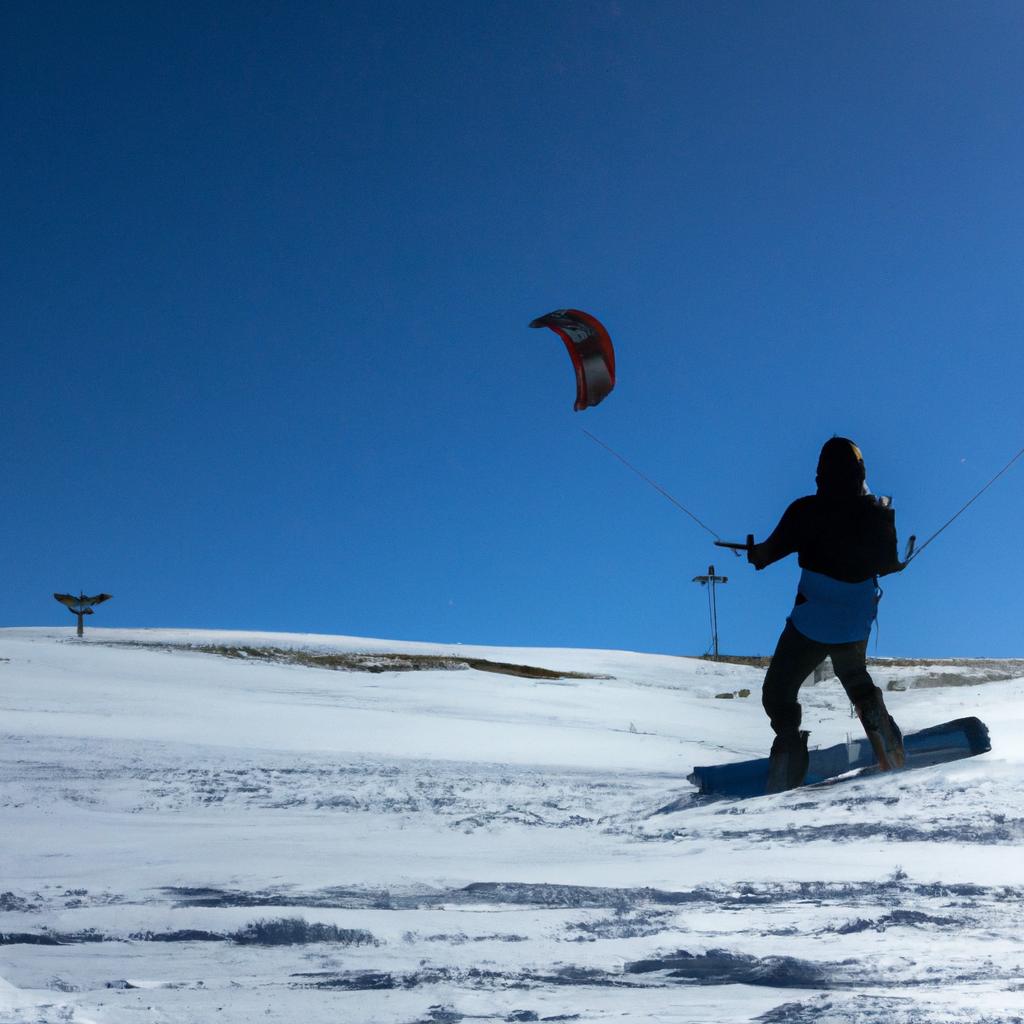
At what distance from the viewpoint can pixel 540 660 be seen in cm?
2553

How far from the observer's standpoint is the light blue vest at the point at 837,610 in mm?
5133

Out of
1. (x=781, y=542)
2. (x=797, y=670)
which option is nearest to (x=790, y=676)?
(x=797, y=670)

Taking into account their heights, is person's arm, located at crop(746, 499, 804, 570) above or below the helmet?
below

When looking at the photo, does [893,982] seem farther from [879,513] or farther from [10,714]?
[10,714]

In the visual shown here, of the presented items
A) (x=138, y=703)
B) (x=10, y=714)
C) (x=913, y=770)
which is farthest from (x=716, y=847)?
(x=138, y=703)

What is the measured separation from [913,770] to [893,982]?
2.72 m

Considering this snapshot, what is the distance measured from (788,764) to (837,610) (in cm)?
81

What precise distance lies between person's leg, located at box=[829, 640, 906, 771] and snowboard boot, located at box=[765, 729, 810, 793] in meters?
0.31

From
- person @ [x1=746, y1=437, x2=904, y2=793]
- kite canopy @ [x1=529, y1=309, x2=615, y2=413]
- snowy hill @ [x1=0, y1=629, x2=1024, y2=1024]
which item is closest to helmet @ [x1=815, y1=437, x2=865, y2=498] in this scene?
person @ [x1=746, y1=437, x2=904, y2=793]

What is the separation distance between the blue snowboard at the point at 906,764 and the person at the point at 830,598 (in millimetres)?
115

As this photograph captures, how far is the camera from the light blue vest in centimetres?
513

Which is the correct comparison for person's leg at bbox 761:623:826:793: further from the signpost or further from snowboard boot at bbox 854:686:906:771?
the signpost

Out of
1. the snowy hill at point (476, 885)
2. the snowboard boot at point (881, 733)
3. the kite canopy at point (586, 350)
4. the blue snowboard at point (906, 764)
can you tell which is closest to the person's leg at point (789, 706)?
the blue snowboard at point (906, 764)

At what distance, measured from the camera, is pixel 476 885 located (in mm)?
3064
